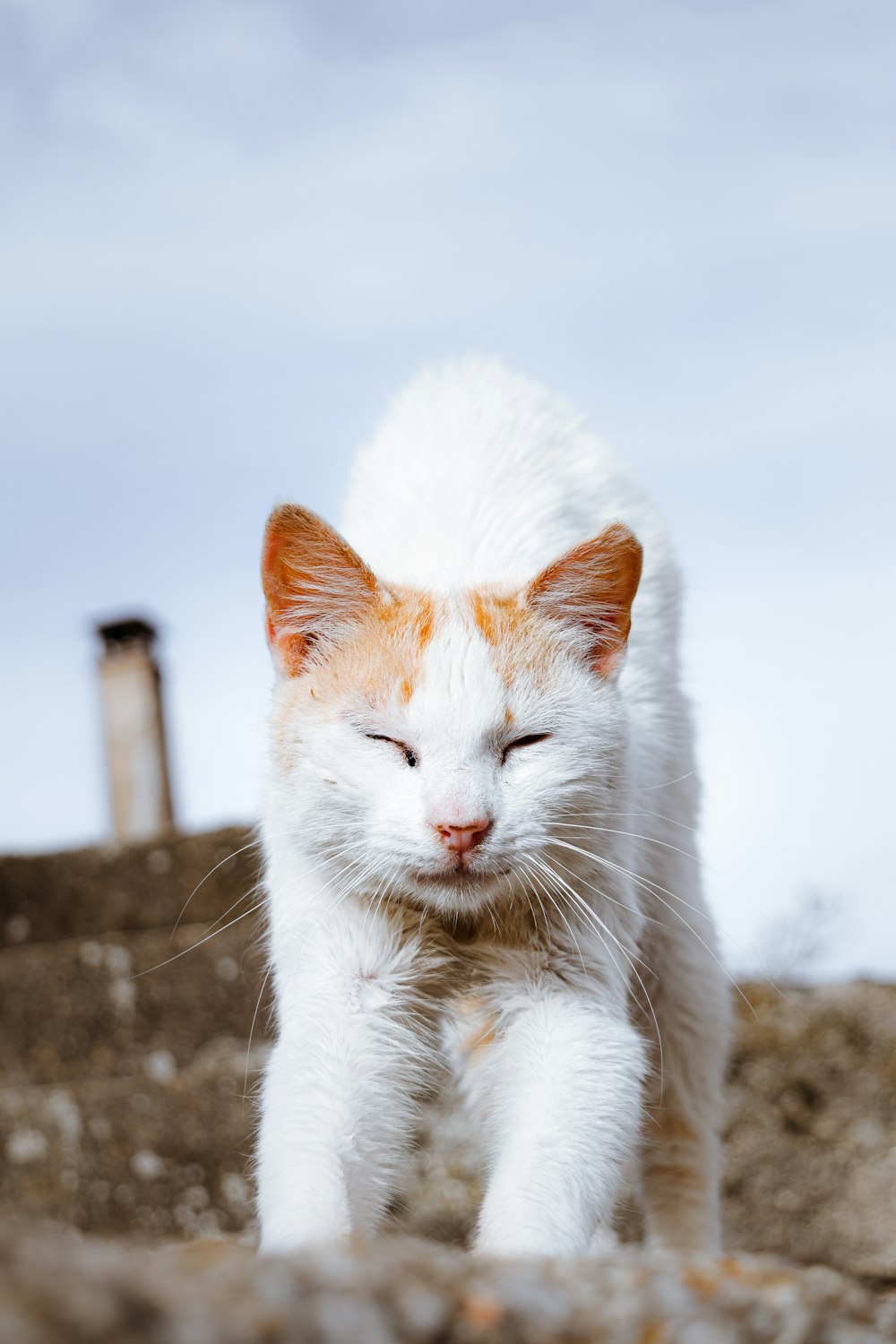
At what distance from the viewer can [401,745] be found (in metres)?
1.72

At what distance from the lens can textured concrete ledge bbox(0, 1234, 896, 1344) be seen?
0.62m

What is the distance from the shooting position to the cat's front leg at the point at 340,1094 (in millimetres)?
1584

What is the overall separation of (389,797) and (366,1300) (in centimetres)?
94

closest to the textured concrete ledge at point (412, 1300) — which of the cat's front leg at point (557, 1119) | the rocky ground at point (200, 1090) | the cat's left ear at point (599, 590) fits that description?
the cat's front leg at point (557, 1119)

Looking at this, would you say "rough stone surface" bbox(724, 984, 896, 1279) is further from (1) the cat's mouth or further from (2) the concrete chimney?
(2) the concrete chimney

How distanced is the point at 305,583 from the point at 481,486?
20.8 inches

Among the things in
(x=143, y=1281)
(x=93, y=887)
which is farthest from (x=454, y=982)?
(x=93, y=887)

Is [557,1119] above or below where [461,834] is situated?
below

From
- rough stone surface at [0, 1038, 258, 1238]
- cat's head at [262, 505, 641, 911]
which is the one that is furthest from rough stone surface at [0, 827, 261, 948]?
cat's head at [262, 505, 641, 911]

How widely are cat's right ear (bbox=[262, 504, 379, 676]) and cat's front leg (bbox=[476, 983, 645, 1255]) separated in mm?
629

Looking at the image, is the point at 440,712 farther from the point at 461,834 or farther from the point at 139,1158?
the point at 139,1158

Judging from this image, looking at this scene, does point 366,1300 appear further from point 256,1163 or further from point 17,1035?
point 17,1035

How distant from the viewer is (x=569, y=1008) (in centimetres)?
180

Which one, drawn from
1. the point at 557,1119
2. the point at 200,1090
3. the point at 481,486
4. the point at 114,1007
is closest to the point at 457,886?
the point at 557,1119
